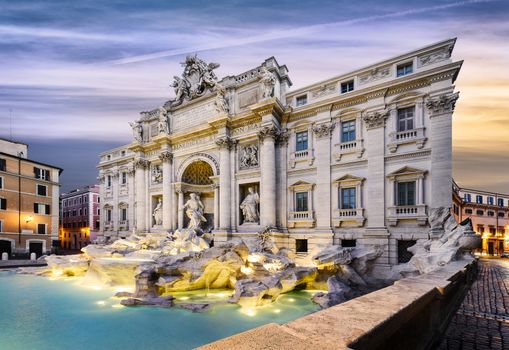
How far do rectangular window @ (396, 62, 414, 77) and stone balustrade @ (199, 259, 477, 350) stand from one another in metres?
14.8

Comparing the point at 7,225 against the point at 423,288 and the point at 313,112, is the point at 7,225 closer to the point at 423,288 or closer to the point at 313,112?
the point at 313,112

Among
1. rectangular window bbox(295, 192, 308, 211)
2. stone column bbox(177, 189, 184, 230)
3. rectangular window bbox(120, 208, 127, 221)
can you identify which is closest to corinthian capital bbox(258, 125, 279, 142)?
rectangular window bbox(295, 192, 308, 211)

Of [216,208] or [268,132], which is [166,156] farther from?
[268,132]

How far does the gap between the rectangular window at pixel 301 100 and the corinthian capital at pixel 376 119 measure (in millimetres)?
4560

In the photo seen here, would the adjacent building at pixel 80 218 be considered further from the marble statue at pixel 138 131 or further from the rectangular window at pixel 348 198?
the rectangular window at pixel 348 198

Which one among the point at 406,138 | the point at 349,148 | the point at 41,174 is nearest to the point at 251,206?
the point at 349,148

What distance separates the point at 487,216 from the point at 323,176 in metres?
40.6

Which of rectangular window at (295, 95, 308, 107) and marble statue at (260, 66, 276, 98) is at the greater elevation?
marble statue at (260, 66, 276, 98)

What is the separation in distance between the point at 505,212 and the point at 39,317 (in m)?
58.9

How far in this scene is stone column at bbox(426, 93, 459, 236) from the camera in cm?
1340

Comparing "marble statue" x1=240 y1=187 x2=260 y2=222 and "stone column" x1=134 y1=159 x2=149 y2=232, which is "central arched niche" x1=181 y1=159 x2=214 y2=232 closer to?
"stone column" x1=134 y1=159 x2=149 y2=232

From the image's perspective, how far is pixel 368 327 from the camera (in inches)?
87.5

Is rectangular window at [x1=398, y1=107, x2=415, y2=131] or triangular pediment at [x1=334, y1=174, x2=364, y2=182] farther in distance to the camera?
triangular pediment at [x1=334, y1=174, x2=364, y2=182]

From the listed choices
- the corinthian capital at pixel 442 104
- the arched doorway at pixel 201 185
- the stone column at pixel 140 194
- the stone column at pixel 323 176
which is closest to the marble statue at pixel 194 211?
the arched doorway at pixel 201 185
